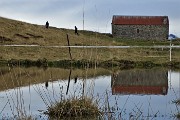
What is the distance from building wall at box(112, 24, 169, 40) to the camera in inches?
4026

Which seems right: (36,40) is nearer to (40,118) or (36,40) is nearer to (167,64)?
Answer: (167,64)

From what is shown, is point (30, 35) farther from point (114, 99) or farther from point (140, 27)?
point (114, 99)

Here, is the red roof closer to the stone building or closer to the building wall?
the stone building

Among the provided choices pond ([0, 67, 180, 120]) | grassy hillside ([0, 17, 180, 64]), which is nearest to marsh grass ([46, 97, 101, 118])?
pond ([0, 67, 180, 120])

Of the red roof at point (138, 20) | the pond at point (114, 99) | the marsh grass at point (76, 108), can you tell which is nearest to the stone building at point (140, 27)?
the red roof at point (138, 20)

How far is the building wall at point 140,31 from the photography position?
10225 cm

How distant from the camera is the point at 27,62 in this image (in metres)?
37.7

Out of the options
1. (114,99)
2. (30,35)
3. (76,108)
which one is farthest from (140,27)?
(76,108)

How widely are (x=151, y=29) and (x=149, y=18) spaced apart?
2527 mm

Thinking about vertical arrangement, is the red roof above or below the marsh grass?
above

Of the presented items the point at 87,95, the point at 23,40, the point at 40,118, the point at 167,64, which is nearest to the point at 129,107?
the point at 87,95

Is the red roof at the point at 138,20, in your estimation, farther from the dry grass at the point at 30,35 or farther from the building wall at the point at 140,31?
the dry grass at the point at 30,35

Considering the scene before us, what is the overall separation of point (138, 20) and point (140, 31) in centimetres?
219

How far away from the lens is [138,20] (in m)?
103
